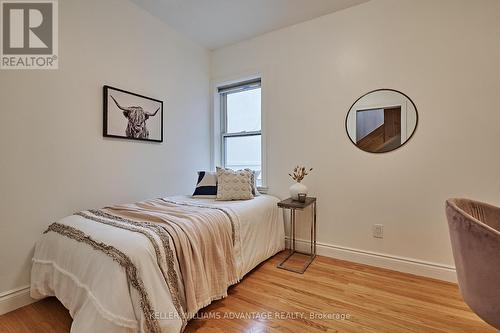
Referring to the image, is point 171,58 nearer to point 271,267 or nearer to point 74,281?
point 74,281

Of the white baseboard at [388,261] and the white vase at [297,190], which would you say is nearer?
the white baseboard at [388,261]

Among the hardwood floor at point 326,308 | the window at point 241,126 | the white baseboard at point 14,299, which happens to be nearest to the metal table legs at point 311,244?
the hardwood floor at point 326,308

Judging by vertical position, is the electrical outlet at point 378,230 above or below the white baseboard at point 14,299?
above

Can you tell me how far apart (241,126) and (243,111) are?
0.22 m

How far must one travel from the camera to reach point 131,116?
2346 millimetres

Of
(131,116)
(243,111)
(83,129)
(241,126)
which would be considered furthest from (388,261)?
(83,129)

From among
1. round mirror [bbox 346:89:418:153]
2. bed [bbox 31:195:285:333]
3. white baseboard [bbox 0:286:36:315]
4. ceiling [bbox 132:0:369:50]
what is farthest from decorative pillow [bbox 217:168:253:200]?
ceiling [bbox 132:0:369:50]

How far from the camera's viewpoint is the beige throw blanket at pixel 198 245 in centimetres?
142

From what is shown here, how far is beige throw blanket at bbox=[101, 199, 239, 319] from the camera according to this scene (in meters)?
1.42

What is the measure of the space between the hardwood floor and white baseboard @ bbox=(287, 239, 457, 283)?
7 centimetres

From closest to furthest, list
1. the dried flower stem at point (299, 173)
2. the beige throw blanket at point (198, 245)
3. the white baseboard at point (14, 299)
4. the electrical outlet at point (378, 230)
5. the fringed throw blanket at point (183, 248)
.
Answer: the fringed throw blanket at point (183, 248), the beige throw blanket at point (198, 245), the white baseboard at point (14, 299), the electrical outlet at point (378, 230), the dried flower stem at point (299, 173)

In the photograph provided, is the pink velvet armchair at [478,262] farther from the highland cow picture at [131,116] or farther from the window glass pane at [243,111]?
the highland cow picture at [131,116]

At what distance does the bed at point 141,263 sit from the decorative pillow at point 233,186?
1.29 ft

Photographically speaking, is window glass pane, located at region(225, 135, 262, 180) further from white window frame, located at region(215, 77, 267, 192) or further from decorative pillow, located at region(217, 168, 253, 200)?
decorative pillow, located at region(217, 168, 253, 200)
